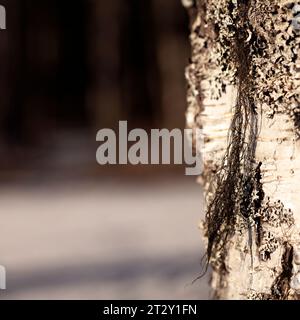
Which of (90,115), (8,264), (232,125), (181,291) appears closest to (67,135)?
(90,115)

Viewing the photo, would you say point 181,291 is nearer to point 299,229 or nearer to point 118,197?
point 299,229

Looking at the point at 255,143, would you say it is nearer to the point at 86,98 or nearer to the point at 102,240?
the point at 102,240

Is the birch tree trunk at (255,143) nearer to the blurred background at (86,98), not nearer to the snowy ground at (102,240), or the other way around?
the snowy ground at (102,240)

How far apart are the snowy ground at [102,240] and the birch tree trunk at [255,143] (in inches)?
39.7

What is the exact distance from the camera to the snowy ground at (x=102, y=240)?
3033 millimetres

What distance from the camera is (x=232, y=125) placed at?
1.53 meters

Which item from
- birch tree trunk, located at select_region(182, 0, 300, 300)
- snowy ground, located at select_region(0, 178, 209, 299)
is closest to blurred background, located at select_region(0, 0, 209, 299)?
snowy ground, located at select_region(0, 178, 209, 299)

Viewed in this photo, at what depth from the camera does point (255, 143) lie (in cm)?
149

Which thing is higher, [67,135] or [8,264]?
[67,135]

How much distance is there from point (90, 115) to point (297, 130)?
15.0ft

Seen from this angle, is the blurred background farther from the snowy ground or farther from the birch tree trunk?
the birch tree trunk

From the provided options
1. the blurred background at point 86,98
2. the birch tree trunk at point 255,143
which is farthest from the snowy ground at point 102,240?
the birch tree trunk at point 255,143

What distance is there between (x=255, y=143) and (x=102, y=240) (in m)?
2.60

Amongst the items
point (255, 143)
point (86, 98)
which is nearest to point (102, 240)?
point (86, 98)
